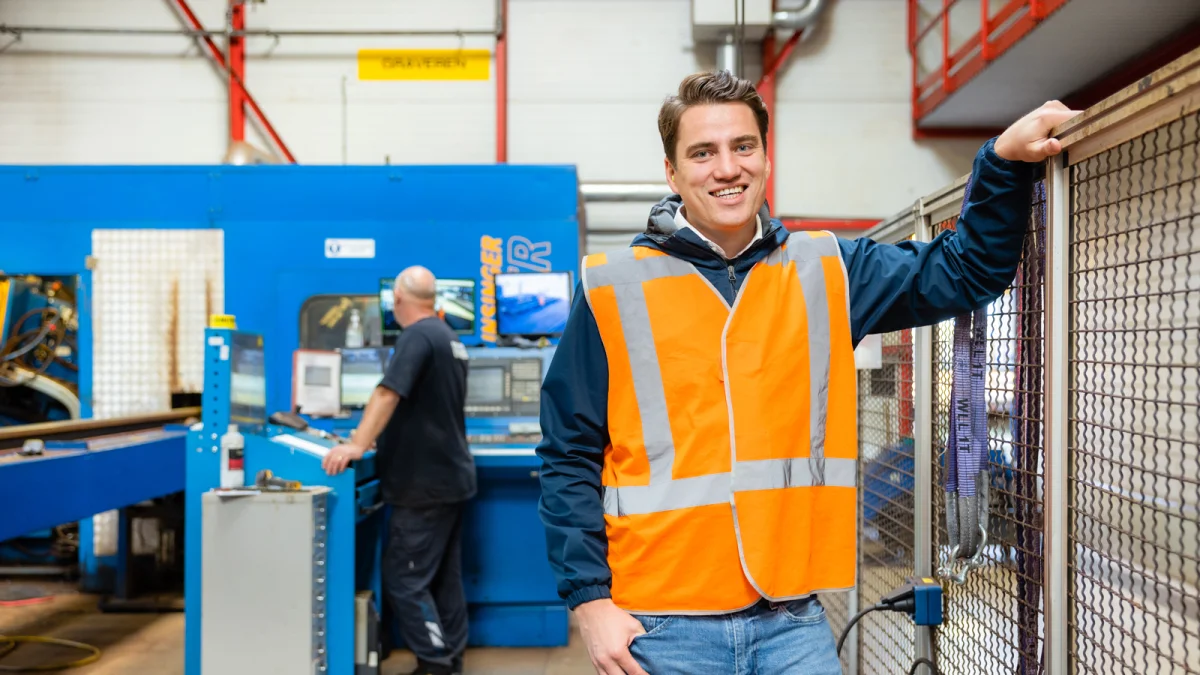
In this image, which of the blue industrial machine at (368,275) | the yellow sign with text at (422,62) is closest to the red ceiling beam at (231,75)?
the yellow sign with text at (422,62)

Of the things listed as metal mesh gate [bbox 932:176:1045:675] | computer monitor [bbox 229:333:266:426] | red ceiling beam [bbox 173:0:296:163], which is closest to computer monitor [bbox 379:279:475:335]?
computer monitor [bbox 229:333:266:426]

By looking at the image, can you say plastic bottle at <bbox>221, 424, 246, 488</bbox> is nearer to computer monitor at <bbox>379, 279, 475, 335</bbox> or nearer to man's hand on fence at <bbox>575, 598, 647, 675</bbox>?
computer monitor at <bbox>379, 279, 475, 335</bbox>

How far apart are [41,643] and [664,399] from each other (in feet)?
14.0

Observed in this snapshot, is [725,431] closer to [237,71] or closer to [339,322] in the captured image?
[339,322]

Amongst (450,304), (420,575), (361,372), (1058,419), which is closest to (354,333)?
(361,372)

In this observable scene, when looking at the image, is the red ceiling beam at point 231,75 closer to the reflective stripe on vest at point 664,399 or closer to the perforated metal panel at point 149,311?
the perforated metal panel at point 149,311

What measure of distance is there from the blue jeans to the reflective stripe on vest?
187 mm

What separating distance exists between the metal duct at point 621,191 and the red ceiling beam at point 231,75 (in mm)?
2460

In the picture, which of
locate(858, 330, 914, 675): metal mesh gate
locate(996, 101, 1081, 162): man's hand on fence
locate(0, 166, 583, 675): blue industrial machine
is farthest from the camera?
locate(0, 166, 583, 675): blue industrial machine

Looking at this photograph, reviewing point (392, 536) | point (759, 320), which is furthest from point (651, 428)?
point (392, 536)

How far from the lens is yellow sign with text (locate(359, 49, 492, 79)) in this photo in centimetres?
673

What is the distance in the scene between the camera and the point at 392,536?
3613mm

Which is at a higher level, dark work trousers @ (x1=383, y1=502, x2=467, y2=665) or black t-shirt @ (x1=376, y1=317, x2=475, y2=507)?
black t-shirt @ (x1=376, y1=317, x2=475, y2=507)

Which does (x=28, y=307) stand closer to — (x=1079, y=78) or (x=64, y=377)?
(x=64, y=377)
